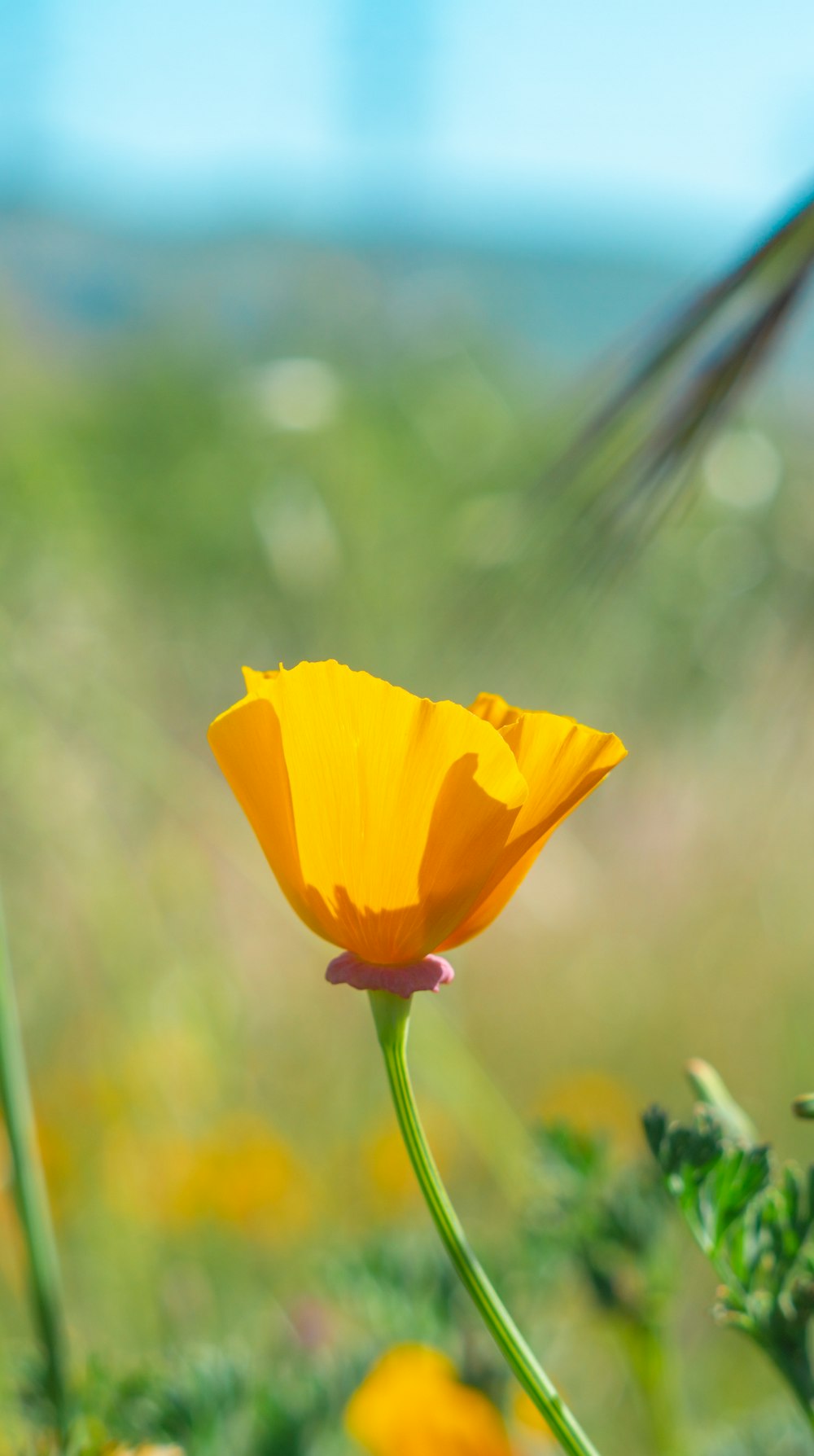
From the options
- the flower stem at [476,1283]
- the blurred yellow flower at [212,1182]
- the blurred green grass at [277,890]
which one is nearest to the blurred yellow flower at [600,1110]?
the blurred green grass at [277,890]

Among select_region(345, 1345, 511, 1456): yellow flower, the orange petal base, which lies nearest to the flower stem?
the orange petal base

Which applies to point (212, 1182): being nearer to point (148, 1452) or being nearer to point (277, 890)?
point (277, 890)

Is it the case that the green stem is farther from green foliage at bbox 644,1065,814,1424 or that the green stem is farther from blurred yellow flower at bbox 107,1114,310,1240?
blurred yellow flower at bbox 107,1114,310,1240

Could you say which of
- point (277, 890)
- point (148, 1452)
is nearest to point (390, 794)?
point (148, 1452)

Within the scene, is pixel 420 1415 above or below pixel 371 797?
below

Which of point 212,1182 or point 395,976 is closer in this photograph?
point 395,976
